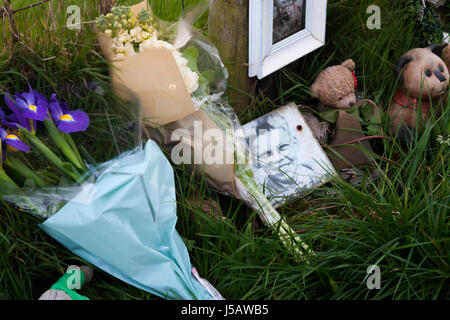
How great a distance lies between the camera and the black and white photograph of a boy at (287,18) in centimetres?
224

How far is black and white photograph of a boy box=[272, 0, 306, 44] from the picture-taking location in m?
2.24

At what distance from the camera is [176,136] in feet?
6.44

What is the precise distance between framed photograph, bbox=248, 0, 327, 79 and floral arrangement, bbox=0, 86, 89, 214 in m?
0.89

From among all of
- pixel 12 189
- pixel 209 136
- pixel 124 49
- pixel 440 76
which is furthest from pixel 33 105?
pixel 440 76

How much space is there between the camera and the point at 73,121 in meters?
1.65

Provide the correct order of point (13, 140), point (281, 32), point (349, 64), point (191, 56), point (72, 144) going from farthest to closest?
point (349, 64)
point (281, 32)
point (191, 56)
point (72, 144)
point (13, 140)

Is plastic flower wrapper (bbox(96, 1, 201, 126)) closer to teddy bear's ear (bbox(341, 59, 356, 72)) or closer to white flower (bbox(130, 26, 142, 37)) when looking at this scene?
white flower (bbox(130, 26, 142, 37))

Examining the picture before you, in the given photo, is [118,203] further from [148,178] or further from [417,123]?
[417,123]

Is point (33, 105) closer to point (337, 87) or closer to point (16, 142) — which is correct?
point (16, 142)

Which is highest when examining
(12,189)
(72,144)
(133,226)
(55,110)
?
(55,110)

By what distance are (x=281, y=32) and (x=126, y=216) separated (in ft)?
4.00

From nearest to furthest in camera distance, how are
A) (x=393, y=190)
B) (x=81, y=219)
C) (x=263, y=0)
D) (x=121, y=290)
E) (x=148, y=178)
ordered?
1. (x=81, y=219)
2. (x=148, y=178)
3. (x=121, y=290)
4. (x=393, y=190)
5. (x=263, y=0)
